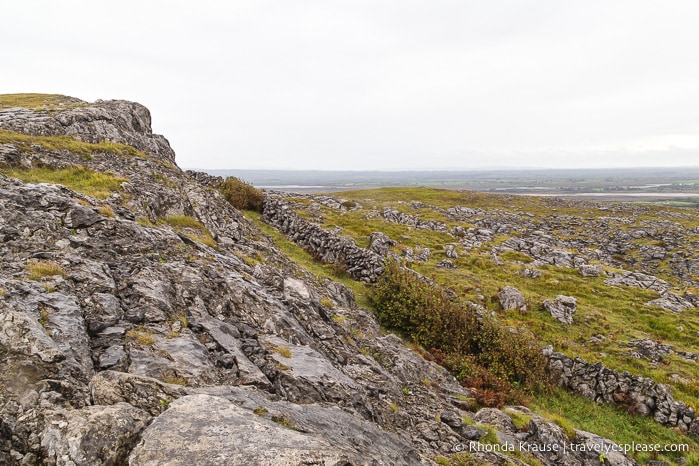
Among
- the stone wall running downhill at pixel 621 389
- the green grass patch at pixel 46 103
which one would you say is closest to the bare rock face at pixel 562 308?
the stone wall running downhill at pixel 621 389

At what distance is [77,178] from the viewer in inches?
837

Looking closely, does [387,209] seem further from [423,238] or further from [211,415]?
[211,415]

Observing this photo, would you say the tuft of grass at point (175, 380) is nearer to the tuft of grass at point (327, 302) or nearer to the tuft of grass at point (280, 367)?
the tuft of grass at point (280, 367)

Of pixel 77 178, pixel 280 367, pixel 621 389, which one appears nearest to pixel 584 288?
pixel 621 389

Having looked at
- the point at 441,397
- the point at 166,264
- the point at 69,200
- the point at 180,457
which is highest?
the point at 69,200

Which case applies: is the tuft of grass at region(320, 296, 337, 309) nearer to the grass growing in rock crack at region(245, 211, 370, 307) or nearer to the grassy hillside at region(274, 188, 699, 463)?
the grass growing in rock crack at region(245, 211, 370, 307)

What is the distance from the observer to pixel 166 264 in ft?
48.7

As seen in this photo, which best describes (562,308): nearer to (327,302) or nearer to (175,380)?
(327,302)

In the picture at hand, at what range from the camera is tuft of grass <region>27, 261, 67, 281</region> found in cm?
1077

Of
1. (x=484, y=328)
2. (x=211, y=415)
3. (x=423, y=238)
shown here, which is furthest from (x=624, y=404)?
(x=423, y=238)

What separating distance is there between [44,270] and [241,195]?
32.8 meters

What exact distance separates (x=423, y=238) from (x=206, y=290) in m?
39.7

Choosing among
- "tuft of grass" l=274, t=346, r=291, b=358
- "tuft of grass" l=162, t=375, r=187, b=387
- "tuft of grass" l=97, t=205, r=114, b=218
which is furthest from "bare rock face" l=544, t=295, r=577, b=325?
"tuft of grass" l=97, t=205, r=114, b=218

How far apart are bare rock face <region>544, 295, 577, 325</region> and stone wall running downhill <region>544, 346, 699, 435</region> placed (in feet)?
20.6
